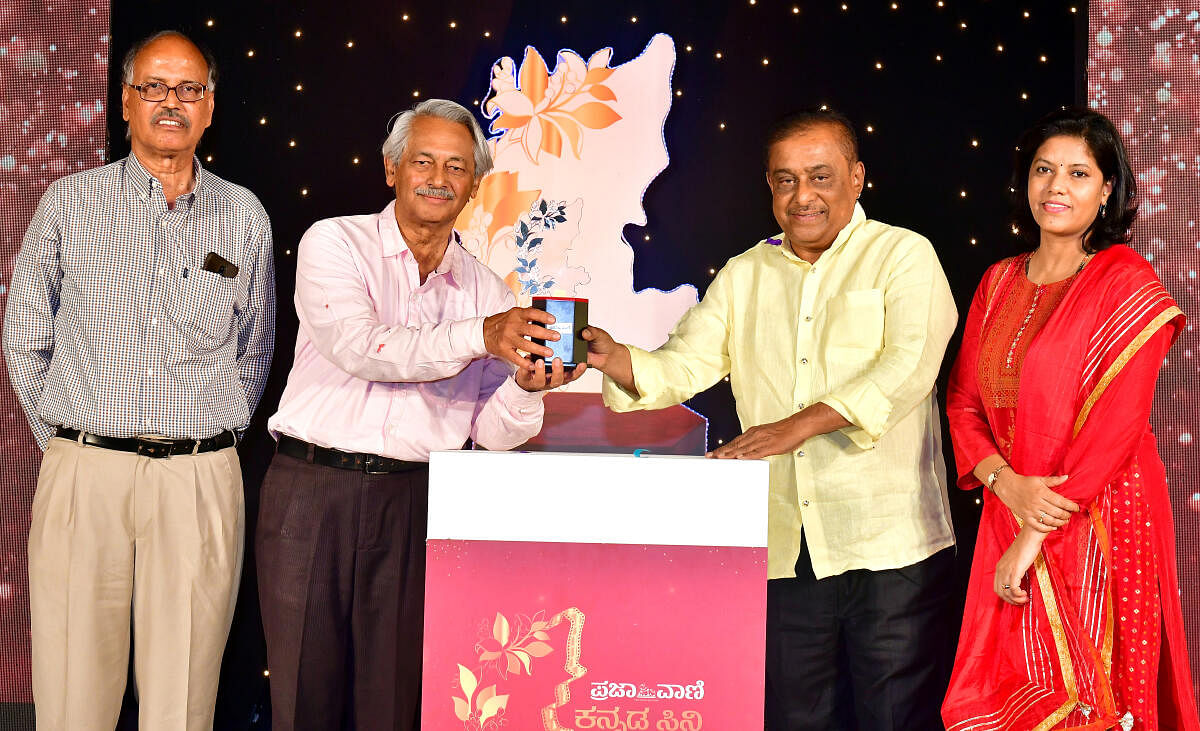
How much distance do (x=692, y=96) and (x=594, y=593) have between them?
195 cm

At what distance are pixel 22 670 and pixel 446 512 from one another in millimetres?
2416

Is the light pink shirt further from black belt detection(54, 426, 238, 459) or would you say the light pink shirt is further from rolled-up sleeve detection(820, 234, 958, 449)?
rolled-up sleeve detection(820, 234, 958, 449)

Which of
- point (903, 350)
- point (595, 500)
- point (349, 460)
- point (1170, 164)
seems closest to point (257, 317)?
point (349, 460)

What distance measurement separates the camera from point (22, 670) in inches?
133

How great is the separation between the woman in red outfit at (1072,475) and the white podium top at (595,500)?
2.91ft

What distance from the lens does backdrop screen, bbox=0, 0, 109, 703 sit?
337cm

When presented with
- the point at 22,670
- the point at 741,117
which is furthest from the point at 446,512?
the point at 22,670

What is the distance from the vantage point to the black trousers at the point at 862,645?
246cm

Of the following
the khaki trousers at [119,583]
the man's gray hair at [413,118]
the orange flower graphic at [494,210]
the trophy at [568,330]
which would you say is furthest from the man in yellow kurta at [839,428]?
the khaki trousers at [119,583]

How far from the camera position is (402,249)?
8.78 ft

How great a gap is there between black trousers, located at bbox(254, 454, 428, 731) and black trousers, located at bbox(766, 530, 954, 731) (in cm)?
92

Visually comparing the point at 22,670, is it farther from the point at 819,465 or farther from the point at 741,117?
the point at 741,117

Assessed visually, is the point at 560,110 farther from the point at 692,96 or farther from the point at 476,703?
the point at 476,703

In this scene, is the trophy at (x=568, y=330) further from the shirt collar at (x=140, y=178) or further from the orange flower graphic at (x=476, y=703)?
the shirt collar at (x=140, y=178)
